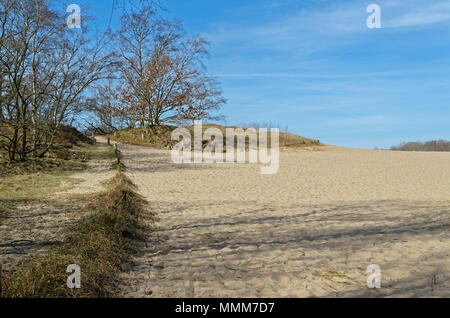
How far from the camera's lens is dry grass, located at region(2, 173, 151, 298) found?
354 cm

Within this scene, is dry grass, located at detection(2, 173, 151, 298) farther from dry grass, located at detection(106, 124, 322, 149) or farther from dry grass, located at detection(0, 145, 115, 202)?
dry grass, located at detection(106, 124, 322, 149)

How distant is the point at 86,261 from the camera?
4367 millimetres

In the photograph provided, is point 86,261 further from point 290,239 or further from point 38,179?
point 38,179

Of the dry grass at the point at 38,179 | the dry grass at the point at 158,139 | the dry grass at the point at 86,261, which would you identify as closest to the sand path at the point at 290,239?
the dry grass at the point at 86,261

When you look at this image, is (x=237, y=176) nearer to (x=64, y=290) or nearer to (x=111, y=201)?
(x=111, y=201)

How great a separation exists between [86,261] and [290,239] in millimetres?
3439

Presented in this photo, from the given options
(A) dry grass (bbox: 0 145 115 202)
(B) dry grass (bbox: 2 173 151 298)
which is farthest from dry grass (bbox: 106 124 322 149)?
(B) dry grass (bbox: 2 173 151 298)

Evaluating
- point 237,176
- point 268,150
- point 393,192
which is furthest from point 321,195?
point 268,150

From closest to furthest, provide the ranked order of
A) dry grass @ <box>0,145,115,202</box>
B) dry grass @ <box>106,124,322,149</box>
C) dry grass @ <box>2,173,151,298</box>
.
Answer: dry grass @ <box>2,173,151,298</box> < dry grass @ <box>0,145,115,202</box> < dry grass @ <box>106,124,322,149</box>

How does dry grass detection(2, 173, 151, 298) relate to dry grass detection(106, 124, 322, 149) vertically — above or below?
below

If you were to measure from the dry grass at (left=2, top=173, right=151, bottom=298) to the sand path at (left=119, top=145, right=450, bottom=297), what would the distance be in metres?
0.28

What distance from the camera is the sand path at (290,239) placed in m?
3.99
